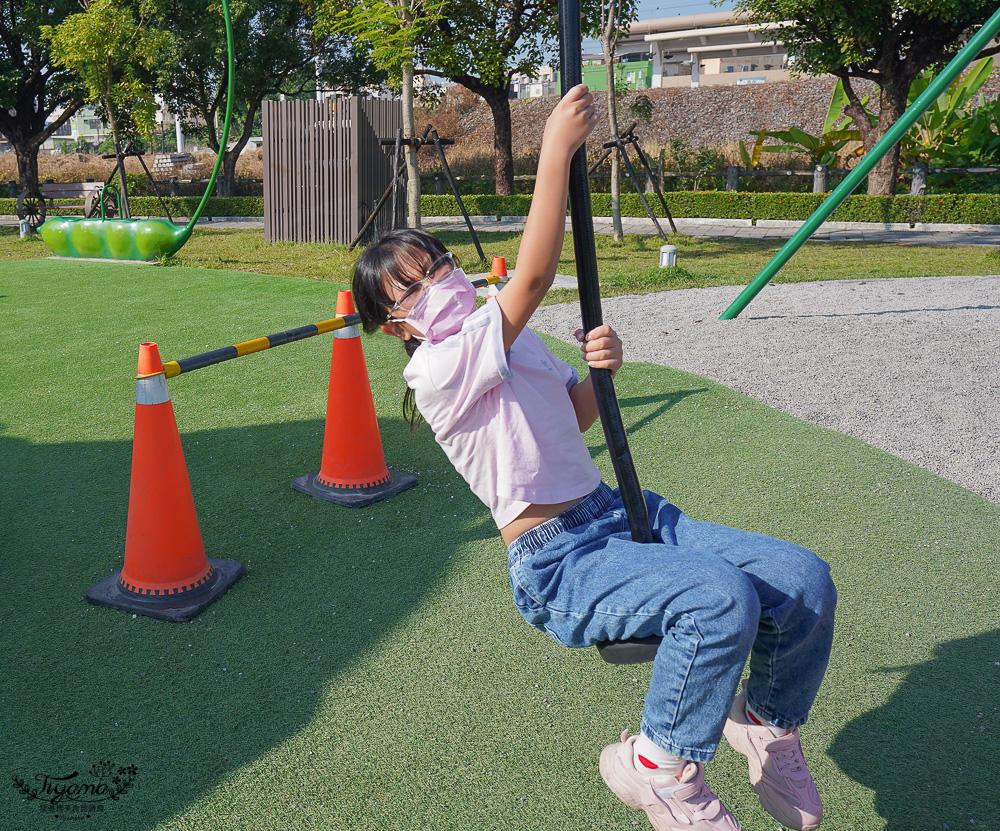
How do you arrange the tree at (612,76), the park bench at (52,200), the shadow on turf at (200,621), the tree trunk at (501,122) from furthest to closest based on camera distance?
the tree trunk at (501,122)
the park bench at (52,200)
the tree at (612,76)
the shadow on turf at (200,621)

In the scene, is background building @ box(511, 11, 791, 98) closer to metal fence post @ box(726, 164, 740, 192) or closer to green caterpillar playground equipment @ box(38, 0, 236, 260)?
metal fence post @ box(726, 164, 740, 192)

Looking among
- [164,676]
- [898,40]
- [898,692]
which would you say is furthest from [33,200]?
[898,692]

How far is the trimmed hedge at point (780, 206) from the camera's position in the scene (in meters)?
15.8

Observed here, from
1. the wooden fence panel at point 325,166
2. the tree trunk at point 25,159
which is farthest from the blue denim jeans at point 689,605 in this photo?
the tree trunk at point 25,159

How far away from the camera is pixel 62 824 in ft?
6.17

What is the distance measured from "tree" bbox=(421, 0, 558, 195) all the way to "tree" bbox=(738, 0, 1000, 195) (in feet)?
15.8

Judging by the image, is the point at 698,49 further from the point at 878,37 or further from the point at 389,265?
the point at 389,265

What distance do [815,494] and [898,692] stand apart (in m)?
1.44

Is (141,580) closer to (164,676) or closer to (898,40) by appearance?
(164,676)

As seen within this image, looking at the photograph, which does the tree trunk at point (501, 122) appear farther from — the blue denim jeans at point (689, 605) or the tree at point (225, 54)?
the blue denim jeans at point (689, 605)

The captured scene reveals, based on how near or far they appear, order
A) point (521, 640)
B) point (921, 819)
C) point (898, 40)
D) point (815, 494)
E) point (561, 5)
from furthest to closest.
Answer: point (898, 40) → point (815, 494) → point (521, 640) → point (921, 819) → point (561, 5)

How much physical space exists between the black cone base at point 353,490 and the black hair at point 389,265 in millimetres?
1814

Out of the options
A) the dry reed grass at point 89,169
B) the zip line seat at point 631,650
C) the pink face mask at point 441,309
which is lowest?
the zip line seat at point 631,650

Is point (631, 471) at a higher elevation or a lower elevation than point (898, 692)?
higher
